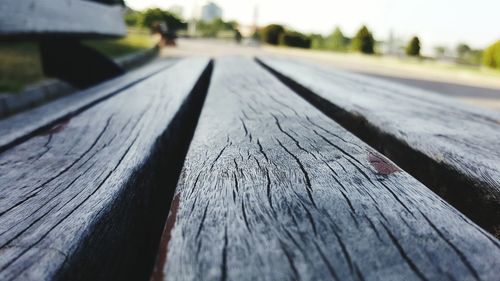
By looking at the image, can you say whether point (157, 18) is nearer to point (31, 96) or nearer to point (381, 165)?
point (31, 96)

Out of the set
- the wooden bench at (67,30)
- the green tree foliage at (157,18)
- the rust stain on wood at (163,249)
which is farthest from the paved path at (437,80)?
the green tree foliage at (157,18)

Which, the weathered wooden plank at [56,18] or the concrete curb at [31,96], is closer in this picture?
the weathered wooden plank at [56,18]

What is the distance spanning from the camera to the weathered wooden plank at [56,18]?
1056 mm

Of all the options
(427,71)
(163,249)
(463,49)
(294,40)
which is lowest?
(463,49)

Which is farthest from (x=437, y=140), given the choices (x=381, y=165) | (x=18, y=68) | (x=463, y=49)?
(x=463, y=49)

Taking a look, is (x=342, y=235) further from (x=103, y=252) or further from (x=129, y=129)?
(x=129, y=129)

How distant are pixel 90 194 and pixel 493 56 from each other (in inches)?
786

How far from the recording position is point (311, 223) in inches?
13.9

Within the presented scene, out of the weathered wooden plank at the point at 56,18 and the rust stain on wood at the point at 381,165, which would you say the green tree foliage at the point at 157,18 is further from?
the rust stain on wood at the point at 381,165

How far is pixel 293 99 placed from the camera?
40.1 inches

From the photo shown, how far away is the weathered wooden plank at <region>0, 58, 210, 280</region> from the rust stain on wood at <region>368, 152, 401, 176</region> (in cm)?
33

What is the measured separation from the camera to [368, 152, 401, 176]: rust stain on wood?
0.48 metres

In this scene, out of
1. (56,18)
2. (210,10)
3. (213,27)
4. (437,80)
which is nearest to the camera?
(56,18)

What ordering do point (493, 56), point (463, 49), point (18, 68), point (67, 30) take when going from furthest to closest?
point (463, 49) < point (493, 56) < point (18, 68) < point (67, 30)
